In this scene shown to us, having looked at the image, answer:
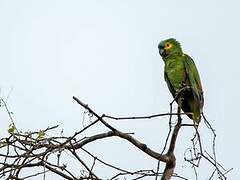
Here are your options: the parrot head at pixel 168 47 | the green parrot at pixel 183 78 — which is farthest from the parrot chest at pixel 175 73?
the parrot head at pixel 168 47

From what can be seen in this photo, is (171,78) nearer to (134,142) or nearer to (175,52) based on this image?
(175,52)

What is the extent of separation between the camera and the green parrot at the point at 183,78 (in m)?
5.10

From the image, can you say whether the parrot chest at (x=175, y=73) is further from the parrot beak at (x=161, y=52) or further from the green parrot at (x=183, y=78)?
the parrot beak at (x=161, y=52)

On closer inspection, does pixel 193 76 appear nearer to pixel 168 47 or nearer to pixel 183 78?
pixel 183 78

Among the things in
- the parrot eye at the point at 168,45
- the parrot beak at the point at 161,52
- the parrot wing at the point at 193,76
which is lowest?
the parrot wing at the point at 193,76

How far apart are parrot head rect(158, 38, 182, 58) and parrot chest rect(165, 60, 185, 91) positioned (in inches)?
17.3

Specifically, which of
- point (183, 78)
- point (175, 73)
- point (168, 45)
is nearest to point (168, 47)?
point (168, 45)

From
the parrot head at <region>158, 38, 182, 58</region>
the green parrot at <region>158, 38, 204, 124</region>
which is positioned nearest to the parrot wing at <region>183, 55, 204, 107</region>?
the green parrot at <region>158, 38, 204, 124</region>

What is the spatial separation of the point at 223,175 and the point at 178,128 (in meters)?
0.45

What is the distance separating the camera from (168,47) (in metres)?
6.18

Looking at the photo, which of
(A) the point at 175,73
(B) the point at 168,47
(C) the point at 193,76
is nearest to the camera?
(C) the point at 193,76

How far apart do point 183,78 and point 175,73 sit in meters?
0.18

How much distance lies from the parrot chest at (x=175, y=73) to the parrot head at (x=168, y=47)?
44 cm

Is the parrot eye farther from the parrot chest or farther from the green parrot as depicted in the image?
the parrot chest
